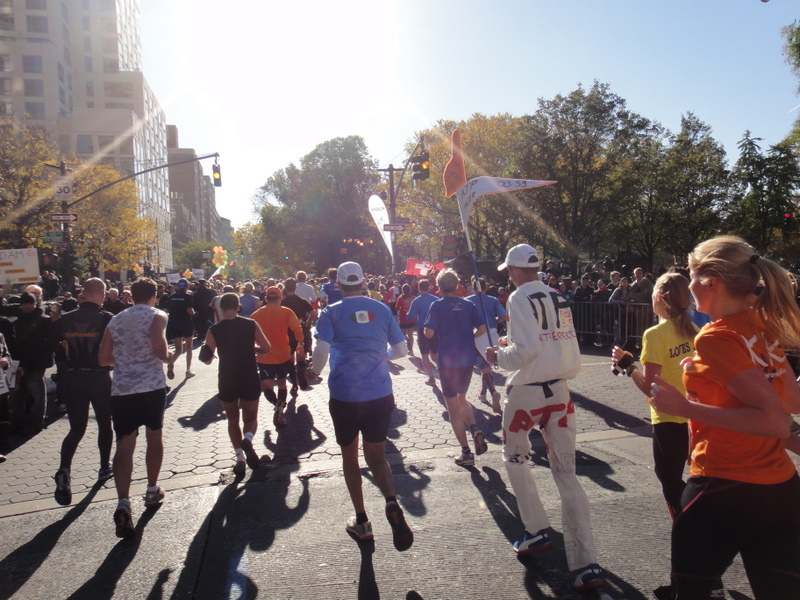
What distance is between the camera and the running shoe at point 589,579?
3299 millimetres

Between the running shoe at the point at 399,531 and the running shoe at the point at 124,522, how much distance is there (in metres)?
1.87

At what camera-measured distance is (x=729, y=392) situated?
211 cm

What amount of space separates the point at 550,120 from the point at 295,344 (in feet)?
86.7

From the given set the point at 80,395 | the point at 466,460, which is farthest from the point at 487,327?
the point at 80,395

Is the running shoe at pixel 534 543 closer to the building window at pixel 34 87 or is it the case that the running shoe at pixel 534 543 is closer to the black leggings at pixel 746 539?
the black leggings at pixel 746 539

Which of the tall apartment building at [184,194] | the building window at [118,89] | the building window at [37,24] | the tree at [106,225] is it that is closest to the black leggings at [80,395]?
the tree at [106,225]

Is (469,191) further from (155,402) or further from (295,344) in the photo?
(155,402)

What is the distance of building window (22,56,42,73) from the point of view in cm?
5941

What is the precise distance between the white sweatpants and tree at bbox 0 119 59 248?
33449 mm

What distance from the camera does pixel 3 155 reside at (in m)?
30.9

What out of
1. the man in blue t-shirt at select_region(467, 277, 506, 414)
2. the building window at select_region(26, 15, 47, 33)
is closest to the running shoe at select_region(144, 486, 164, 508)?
the man in blue t-shirt at select_region(467, 277, 506, 414)

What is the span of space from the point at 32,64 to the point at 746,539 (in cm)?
7237

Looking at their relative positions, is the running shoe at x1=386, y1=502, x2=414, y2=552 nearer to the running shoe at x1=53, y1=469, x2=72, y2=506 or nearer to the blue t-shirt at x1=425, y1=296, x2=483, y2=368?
the blue t-shirt at x1=425, y1=296, x2=483, y2=368

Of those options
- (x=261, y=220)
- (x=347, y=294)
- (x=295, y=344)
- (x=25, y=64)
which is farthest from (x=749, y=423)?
(x=25, y=64)
